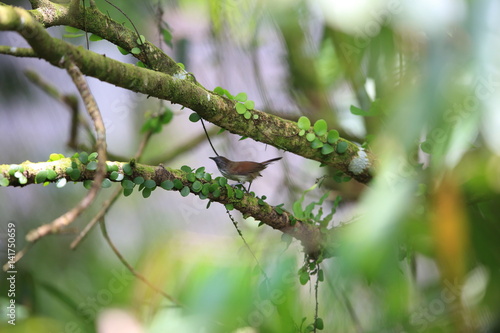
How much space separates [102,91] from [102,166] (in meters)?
1.09

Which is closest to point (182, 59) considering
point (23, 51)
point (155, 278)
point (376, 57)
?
point (376, 57)

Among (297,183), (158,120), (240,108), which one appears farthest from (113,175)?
(297,183)

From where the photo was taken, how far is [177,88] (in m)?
0.78

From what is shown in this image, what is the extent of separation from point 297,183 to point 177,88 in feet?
3.04

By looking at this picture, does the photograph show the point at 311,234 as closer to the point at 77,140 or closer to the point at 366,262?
the point at 366,262

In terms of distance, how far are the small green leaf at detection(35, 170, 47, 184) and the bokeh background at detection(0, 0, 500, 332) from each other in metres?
0.27

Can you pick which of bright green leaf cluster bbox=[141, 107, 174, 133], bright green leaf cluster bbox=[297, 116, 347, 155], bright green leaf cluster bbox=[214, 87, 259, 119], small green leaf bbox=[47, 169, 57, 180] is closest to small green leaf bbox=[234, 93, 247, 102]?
bright green leaf cluster bbox=[214, 87, 259, 119]

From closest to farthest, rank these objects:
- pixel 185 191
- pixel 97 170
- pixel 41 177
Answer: pixel 97 170 → pixel 41 177 → pixel 185 191

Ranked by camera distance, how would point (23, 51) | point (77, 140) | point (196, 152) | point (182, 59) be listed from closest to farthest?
point (23, 51) < point (77, 140) < point (182, 59) < point (196, 152)

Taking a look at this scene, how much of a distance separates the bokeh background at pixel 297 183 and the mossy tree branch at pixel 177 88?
9 cm

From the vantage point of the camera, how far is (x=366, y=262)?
437 mm

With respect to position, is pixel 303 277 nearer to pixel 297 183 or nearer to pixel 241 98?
pixel 241 98

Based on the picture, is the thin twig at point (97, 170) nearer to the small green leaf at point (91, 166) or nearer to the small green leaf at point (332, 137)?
the small green leaf at point (91, 166)

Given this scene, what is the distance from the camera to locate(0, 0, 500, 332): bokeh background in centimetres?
47
